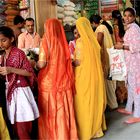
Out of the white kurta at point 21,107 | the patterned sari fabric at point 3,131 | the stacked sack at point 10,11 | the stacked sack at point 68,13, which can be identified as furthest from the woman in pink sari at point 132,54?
the stacked sack at point 10,11

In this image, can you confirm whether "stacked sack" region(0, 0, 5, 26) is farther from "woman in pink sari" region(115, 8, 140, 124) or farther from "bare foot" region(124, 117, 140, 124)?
"bare foot" region(124, 117, 140, 124)

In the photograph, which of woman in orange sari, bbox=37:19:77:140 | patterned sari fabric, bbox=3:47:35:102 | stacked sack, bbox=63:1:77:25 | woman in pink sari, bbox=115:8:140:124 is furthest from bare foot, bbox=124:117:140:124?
stacked sack, bbox=63:1:77:25

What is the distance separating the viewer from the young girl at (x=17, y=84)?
2.69 metres

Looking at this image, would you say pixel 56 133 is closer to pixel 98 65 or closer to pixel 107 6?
pixel 98 65

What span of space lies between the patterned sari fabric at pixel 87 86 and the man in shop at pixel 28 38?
151 centimetres

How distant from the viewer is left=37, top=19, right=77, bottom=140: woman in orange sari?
9.55 feet

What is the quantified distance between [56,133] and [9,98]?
60cm

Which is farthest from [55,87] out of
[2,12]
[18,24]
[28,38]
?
[2,12]

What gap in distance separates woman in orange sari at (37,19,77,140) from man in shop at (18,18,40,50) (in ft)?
5.26

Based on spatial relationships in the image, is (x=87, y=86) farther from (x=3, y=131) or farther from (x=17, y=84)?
(x=3, y=131)

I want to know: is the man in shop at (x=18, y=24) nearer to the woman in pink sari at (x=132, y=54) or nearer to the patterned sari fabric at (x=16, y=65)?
the woman in pink sari at (x=132, y=54)

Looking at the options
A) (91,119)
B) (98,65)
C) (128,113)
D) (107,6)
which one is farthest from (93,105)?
(107,6)

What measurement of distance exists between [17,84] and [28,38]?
1.93 m

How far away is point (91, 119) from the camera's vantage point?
10.3ft
